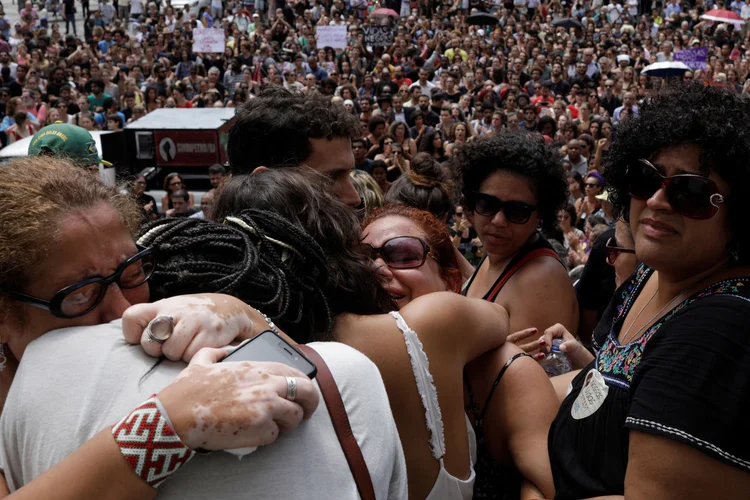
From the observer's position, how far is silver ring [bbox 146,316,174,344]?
1.17 m

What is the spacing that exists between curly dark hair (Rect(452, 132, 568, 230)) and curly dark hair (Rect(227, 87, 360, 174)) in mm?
631

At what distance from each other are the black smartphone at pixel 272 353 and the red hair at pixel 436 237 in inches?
46.9

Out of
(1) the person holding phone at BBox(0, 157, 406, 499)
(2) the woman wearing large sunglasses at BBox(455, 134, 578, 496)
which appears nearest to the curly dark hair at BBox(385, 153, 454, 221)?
(2) the woman wearing large sunglasses at BBox(455, 134, 578, 496)

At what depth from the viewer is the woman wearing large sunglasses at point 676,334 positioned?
4.49 feet

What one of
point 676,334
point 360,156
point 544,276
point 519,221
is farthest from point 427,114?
point 676,334

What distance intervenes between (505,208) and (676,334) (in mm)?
1534

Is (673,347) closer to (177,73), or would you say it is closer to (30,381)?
(30,381)

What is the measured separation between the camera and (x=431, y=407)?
64.7 inches

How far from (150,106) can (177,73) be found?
357cm

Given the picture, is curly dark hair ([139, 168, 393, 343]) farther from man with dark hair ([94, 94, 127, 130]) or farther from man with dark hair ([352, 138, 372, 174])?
man with dark hair ([94, 94, 127, 130])

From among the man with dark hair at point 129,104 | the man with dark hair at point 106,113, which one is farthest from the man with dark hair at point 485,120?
the man with dark hair at point 129,104

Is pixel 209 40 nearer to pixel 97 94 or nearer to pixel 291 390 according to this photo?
pixel 97 94

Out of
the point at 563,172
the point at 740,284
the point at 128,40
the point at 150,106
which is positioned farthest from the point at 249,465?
the point at 128,40

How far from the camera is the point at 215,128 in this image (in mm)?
9055
